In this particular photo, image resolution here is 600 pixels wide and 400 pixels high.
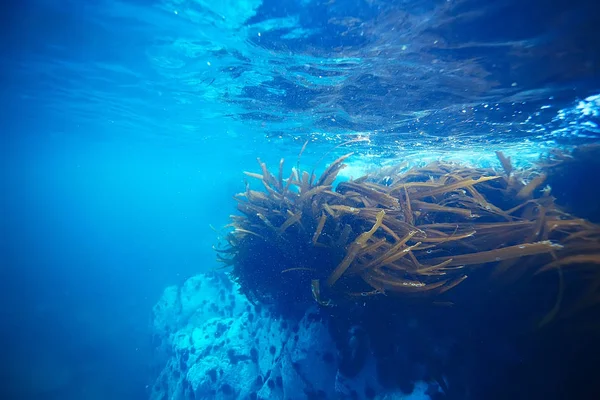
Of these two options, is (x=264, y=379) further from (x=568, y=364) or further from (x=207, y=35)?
(x=207, y=35)

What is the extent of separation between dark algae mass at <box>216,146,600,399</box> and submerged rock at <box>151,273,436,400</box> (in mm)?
184

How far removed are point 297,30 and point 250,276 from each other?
6.24 m

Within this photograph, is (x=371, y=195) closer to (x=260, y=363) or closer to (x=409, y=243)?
(x=409, y=243)

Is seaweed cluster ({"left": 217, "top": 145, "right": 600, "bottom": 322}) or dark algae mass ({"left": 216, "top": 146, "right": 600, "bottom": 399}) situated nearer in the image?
dark algae mass ({"left": 216, "top": 146, "right": 600, "bottom": 399})

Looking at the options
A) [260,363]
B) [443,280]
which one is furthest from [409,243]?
[260,363]

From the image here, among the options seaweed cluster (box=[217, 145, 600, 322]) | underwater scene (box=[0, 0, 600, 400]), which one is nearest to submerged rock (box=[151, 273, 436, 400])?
underwater scene (box=[0, 0, 600, 400])

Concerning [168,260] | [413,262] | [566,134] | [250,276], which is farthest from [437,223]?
[168,260]

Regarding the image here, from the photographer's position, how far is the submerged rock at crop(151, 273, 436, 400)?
161 inches

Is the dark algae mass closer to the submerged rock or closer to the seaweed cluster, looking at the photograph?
the seaweed cluster

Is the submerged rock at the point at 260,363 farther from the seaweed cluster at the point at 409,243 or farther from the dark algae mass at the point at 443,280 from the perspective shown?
the seaweed cluster at the point at 409,243

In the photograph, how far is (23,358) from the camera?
1883 cm

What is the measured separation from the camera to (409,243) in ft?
12.5

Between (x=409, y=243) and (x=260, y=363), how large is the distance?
4238mm

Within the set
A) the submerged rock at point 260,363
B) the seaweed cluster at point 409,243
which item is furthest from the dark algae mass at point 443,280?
the submerged rock at point 260,363
